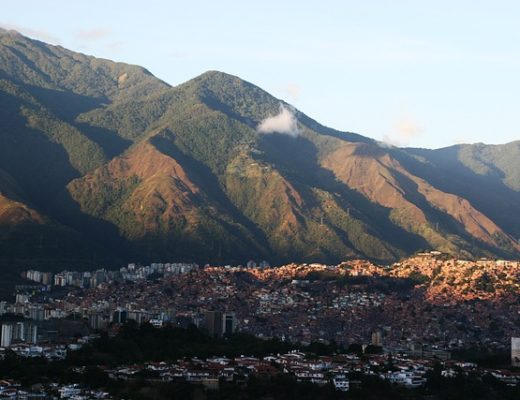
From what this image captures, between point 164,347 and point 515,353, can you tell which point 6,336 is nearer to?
point 164,347

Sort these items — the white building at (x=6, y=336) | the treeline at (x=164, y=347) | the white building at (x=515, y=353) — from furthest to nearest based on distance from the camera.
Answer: the white building at (x=6, y=336) → the white building at (x=515, y=353) → the treeline at (x=164, y=347)

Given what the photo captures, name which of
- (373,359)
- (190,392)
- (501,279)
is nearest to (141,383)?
(190,392)

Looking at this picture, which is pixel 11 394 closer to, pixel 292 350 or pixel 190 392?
pixel 190 392

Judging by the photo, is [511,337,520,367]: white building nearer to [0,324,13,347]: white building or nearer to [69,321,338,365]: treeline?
[69,321,338,365]: treeline

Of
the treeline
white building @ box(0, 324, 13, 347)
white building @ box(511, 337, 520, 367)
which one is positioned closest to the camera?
the treeline

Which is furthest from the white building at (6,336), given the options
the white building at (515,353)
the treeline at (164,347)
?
the white building at (515,353)

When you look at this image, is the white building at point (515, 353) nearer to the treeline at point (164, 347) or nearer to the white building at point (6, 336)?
the treeline at point (164, 347)

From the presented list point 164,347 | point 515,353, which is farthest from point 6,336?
point 515,353

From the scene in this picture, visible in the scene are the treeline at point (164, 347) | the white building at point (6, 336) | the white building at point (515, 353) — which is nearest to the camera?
the treeline at point (164, 347)

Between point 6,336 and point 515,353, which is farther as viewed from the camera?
point 6,336

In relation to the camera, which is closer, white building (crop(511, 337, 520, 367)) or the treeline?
the treeline

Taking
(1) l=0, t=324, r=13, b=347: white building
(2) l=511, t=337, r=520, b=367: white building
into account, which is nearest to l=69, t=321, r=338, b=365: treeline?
(1) l=0, t=324, r=13, b=347: white building
